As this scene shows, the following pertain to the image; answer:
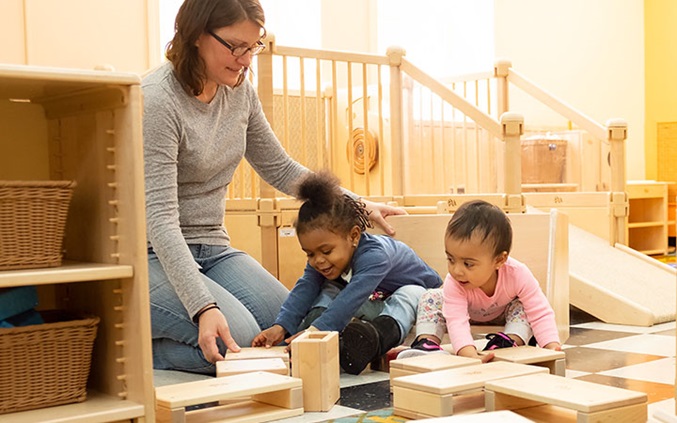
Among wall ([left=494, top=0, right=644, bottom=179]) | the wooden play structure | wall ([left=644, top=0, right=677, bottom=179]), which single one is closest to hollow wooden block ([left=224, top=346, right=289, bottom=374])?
the wooden play structure

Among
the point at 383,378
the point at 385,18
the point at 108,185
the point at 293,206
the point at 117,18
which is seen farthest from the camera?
the point at 385,18

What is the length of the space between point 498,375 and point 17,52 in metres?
3.41

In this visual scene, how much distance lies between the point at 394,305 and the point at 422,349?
0.23m

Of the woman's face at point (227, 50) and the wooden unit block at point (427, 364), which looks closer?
the wooden unit block at point (427, 364)

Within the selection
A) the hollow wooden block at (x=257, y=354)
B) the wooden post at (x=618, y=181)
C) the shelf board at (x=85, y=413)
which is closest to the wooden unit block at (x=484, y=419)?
the shelf board at (x=85, y=413)

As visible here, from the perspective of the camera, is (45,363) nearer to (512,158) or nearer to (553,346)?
(553,346)

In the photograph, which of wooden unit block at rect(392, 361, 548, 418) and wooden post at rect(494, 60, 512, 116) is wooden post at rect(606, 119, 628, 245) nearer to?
wooden post at rect(494, 60, 512, 116)

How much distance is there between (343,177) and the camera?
4.85 meters

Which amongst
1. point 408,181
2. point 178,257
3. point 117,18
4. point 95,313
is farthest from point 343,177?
point 95,313

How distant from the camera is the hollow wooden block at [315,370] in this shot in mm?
1693

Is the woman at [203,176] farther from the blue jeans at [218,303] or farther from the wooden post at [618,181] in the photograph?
the wooden post at [618,181]

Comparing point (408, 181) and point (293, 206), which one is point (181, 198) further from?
point (408, 181)

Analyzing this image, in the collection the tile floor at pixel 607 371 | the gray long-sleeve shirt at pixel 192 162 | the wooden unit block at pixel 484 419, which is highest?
the gray long-sleeve shirt at pixel 192 162

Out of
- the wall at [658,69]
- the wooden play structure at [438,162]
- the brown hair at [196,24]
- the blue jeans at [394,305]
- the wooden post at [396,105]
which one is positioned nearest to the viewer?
the brown hair at [196,24]
